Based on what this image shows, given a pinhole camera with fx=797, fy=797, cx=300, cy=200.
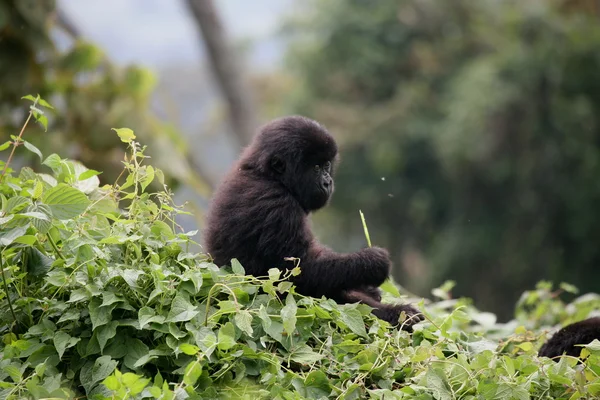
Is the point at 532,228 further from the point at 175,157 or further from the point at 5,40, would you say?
the point at 5,40

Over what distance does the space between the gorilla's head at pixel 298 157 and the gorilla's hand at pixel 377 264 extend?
0.49 metres

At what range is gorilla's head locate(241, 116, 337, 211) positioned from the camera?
4.61 m

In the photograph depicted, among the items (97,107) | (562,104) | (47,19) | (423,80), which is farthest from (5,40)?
(423,80)

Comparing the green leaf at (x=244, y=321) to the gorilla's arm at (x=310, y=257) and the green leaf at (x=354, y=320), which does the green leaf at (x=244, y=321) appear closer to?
the green leaf at (x=354, y=320)

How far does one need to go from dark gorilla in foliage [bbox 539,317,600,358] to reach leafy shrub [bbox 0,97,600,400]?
836 millimetres

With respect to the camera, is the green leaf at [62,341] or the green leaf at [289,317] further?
the green leaf at [289,317]

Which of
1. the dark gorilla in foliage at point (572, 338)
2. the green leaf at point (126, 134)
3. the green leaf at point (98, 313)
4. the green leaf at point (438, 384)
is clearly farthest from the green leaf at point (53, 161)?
the dark gorilla in foliage at point (572, 338)

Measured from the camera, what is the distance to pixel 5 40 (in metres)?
7.78

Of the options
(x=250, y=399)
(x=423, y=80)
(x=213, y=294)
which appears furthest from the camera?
(x=423, y=80)

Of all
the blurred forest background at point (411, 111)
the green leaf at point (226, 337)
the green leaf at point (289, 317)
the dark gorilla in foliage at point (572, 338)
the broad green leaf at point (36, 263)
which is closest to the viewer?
the green leaf at point (226, 337)

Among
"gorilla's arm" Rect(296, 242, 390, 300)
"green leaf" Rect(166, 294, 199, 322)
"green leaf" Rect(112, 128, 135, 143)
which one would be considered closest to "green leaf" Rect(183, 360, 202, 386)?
"green leaf" Rect(166, 294, 199, 322)

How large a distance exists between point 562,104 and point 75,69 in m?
10.9

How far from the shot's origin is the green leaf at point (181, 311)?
10.3 feet

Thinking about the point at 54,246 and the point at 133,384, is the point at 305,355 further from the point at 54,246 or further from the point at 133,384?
the point at 54,246
